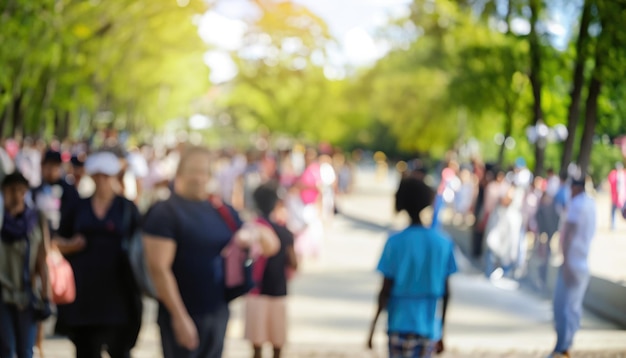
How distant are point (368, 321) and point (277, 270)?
462cm

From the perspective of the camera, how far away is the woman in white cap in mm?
7375

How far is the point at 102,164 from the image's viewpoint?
7473mm

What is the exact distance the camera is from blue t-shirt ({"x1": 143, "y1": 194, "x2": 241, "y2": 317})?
6414mm

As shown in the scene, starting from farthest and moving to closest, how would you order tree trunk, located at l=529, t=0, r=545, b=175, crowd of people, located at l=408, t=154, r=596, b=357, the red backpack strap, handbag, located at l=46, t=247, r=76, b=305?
1. tree trunk, located at l=529, t=0, r=545, b=175
2. crowd of people, located at l=408, t=154, r=596, b=357
3. handbag, located at l=46, t=247, r=76, b=305
4. the red backpack strap

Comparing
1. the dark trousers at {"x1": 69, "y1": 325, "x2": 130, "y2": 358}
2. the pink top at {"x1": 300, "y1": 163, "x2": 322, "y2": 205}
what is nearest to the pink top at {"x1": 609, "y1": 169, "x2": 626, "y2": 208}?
the dark trousers at {"x1": 69, "y1": 325, "x2": 130, "y2": 358}

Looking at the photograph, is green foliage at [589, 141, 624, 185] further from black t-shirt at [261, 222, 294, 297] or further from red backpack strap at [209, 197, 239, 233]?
red backpack strap at [209, 197, 239, 233]

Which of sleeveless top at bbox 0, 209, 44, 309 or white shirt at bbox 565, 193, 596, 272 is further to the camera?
white shirt at bbox 565, 193, 596, 272

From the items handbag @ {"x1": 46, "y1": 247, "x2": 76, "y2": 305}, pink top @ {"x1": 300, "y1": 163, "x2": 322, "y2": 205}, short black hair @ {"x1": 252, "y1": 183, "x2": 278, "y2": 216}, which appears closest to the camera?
handbag @ {"x1": 46, "y1": 247, "x2": 76, "y2": 305}

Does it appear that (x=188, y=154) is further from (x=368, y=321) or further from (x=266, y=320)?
(x=368, y=321)

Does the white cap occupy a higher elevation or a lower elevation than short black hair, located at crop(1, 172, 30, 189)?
higher

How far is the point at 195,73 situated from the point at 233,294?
260ft

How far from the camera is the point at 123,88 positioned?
180ft

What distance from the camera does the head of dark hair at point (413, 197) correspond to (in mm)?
6961

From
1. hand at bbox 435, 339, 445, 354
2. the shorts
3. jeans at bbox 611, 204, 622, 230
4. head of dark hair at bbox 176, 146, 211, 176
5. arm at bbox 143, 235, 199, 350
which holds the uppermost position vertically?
head of dark hair at bbox 176, 146, 211, 176
